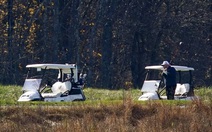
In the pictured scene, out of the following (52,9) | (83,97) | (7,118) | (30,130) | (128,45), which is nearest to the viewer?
(30,130)

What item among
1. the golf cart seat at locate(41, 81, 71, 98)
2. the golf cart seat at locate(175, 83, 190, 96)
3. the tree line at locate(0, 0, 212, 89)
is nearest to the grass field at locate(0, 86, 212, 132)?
the golf cart seat at locate(41, 81, 71, 98)

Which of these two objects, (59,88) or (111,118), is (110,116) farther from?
(59,88)

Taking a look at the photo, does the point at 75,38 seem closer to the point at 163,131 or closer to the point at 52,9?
the point at 52,9

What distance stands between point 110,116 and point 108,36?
27.7 metres

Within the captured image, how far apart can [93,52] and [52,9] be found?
13.7ft

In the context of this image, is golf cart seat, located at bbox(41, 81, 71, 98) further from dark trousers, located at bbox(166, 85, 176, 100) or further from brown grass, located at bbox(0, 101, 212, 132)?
brown grass, located at bbox(0, 101, 212, 132)

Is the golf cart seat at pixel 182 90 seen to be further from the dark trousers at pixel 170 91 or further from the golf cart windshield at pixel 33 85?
the golf cart windshield at pixel 33 85

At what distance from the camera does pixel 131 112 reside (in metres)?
23.9

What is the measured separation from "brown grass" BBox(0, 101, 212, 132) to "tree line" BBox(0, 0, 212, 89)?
78.3 feet

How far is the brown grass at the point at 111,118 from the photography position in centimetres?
2128

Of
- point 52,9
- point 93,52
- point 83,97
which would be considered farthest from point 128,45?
point 83,97

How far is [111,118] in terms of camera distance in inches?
867

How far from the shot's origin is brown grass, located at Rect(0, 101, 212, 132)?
21281 mm

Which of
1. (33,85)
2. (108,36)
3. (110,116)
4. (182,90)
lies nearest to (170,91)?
(182,90)
